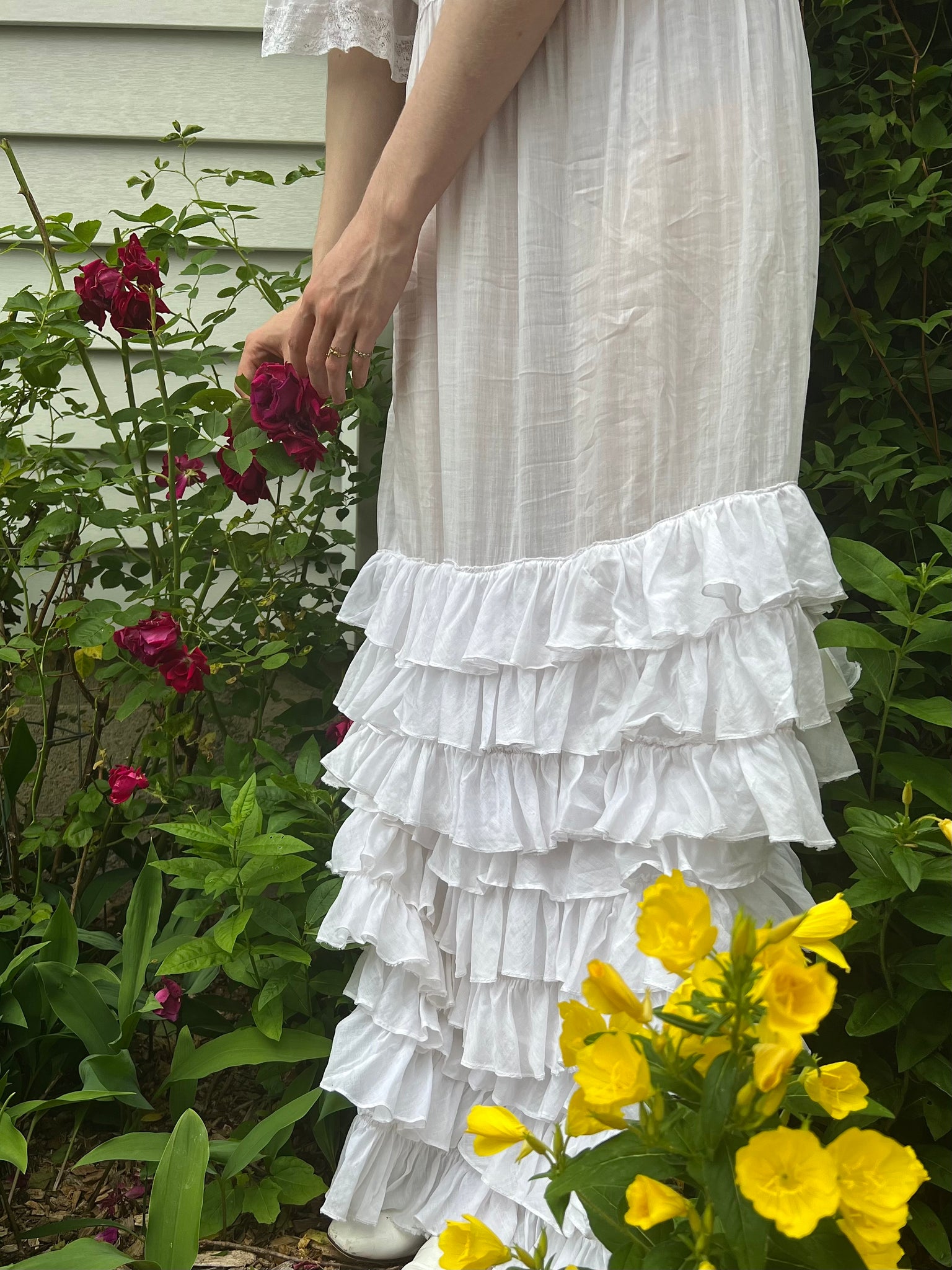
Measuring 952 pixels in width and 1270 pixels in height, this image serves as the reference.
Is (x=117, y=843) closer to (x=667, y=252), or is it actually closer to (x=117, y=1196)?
(x=117, y=1196)

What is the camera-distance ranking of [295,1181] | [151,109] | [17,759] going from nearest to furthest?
[295,1181] → [17,759] → [151,109]

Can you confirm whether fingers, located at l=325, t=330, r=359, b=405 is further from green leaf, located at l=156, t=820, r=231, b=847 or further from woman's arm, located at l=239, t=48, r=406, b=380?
green leaf, located at l=156, t=820, r=231, b=847

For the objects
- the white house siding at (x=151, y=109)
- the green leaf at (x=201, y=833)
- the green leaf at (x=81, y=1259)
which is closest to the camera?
the green leaf at (x=81, y=1259)

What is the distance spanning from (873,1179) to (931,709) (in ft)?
2.46

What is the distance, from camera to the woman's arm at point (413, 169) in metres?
1.05

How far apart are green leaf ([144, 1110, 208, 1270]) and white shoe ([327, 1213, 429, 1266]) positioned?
0.28 meters

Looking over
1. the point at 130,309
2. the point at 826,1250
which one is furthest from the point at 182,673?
the point at 826,1250

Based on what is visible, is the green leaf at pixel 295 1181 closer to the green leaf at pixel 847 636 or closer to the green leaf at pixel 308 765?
the green leaf at pixel 308 765

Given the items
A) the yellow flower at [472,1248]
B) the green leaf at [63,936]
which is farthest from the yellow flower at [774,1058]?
the green leaf at [63,936]

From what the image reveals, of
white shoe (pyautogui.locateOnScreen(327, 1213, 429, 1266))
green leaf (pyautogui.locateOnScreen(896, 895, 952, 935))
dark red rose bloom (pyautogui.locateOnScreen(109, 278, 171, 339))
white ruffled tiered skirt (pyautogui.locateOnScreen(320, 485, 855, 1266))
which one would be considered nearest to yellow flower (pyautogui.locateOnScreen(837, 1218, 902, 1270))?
white ruffled tiered skirt (pyautogui.locateOnScreen(320, 485, 855, 1266))

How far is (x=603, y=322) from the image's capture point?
1.09 metres

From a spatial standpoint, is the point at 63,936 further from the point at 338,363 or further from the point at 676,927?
the point at 676,927

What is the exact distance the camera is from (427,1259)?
4.03 feet

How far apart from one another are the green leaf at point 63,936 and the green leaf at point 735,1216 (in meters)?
1.07
